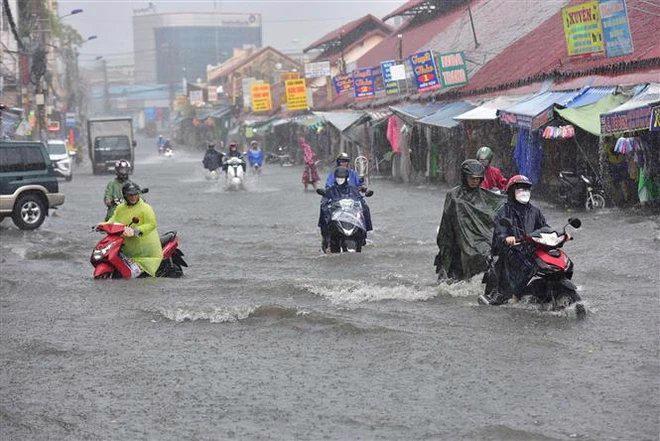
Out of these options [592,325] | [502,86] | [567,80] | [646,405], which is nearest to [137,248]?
[592,325]

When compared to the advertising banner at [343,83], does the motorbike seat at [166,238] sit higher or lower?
lower

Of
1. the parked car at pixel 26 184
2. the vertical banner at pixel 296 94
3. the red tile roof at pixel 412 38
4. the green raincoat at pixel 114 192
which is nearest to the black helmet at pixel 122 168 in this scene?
the green raincoat at pixel 114 192

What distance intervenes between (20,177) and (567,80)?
39.3 feet

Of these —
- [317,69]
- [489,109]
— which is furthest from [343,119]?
[489,109]

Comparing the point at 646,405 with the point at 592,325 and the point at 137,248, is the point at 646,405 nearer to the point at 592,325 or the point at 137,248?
the point at 592,325

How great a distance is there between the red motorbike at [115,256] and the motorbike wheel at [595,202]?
9.37m

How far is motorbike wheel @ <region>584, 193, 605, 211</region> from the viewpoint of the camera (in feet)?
64.6

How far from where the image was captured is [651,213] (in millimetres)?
18094

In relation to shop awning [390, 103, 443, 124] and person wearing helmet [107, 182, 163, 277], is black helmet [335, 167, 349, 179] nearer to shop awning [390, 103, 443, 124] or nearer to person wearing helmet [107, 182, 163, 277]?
person wearing helmet [107, 182, 163, 277]

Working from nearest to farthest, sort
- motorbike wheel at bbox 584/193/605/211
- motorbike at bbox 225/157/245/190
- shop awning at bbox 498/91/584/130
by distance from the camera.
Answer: motorbike wheel at bbox 584/193/605/211 < shop awning at bbox 498/91/584/130 < motorbike at bbox 225/157/245/190

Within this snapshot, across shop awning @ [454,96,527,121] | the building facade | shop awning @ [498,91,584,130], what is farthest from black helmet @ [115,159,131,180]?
the building facade

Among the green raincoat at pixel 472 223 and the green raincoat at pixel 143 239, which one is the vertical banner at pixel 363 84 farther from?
the green raincoat at pixel 472 223

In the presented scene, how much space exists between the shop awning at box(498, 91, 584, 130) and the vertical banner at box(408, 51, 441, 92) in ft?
30.4

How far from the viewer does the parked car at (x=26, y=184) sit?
20906 millimetres
